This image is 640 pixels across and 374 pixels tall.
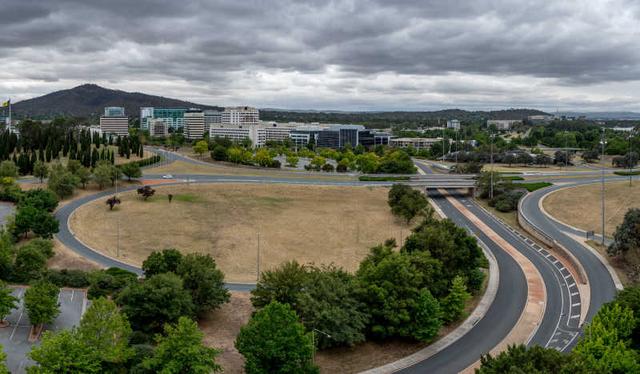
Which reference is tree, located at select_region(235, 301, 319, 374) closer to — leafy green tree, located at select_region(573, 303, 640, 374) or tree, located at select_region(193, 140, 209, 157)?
leafy green tree, located at select_region(573, 303, 640, 374)

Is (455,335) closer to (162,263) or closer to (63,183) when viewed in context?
(162,263)

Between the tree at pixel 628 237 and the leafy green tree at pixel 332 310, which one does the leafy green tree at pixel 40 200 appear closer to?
the leafy green tree at pixel 332 310

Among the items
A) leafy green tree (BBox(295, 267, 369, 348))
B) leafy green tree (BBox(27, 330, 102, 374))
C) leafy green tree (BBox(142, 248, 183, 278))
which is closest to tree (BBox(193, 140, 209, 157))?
leafy green tree (BBox(142, 248, 183, 278))

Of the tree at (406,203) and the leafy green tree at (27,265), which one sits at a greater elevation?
the tree at (406,203)

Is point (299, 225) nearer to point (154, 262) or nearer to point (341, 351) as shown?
point (154, 262)

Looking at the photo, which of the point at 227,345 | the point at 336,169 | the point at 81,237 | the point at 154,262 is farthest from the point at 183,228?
the point at 336,169

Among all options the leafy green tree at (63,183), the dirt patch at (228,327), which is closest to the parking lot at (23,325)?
the dirt patch at (228,327)

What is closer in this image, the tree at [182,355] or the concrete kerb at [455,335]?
the tree at [182,355]

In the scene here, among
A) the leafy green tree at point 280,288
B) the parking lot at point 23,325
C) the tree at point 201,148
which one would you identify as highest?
the tree at point 201,148
